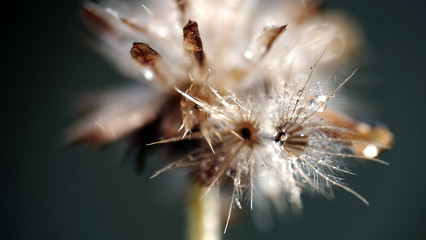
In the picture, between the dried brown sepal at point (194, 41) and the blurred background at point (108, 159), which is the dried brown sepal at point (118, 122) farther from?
the blurred background at point (108, 159)

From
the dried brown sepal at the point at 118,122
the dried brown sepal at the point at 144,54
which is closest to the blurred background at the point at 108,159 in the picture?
the dried brown sepal at the point at 118,122

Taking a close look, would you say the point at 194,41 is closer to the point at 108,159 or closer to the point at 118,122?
the point at 118,122

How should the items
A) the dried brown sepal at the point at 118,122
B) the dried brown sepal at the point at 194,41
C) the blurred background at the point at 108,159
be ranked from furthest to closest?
the blurred background at the point at 108,159 → the dried brown sepal at the point at 118,122 → the dried brown sepal at the point at 194,41

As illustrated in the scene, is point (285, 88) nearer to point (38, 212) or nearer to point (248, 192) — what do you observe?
point (248, 192)

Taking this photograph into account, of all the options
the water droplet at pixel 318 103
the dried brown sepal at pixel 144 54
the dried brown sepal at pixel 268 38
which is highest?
the dried brown sepal at pixel 268 38

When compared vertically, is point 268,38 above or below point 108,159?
below

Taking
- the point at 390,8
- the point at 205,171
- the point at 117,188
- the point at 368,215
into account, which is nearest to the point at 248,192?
the point at 205,171

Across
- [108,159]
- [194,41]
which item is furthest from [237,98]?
[108,159]

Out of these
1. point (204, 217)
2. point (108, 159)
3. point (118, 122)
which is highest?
point (108, 159)
